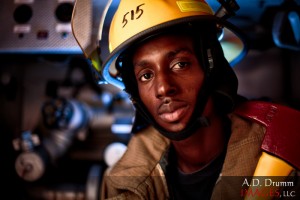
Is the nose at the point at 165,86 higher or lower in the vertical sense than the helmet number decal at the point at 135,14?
lower

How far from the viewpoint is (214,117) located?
135 centimetres

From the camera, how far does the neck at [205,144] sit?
1.32m

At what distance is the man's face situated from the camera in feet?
3.93

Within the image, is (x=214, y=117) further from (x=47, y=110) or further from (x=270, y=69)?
(x=47, y=110)

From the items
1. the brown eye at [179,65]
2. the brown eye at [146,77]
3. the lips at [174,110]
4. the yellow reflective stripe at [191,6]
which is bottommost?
the lips at [174,110]

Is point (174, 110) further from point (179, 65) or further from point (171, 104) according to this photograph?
point (179, 65)

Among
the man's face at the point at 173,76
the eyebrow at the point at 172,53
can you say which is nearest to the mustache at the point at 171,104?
the man's face at the point at 173,76

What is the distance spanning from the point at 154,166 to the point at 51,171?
3.93 feet

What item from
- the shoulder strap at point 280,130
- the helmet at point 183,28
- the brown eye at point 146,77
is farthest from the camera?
the brown eye at point 146,77

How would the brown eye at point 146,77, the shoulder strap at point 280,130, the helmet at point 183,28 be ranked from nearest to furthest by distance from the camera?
the shoulder strap at point 280,130
the helmet at point 183,28
the brown eye at point 146,77

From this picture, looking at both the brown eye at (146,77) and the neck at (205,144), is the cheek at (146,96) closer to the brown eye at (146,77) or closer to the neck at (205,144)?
the brown eye at (146,77)

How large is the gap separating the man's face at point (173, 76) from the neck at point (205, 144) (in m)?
0.16

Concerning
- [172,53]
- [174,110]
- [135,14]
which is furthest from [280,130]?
[135,14]

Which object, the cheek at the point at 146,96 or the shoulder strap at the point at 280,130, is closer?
the shoulder strap at the point at 280,130
